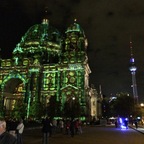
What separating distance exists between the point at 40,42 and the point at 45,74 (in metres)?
18.3

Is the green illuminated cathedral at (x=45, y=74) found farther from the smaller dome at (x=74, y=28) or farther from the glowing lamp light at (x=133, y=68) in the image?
the glowing lamp light at (x=133, y=68)

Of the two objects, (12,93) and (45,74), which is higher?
(45,74)

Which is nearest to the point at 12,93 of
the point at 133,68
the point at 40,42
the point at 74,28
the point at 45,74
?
the point at 45,74

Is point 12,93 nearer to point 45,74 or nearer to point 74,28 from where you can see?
point 45,74

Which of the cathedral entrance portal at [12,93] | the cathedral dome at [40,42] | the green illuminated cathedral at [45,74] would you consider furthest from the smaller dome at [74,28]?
the cathedral entrance portal at [12,93]

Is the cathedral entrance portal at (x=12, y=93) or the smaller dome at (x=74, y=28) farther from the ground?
the smaller dome at (x=74, y=28)

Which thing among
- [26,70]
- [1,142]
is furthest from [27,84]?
[1,142]

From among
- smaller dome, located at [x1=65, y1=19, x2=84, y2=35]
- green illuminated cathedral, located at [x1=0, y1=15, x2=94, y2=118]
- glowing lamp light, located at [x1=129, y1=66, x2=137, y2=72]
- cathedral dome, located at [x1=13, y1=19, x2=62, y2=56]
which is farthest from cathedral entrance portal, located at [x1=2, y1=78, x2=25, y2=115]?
glowing lamp light, located at [x1=129, y1=66, x2=137, y2=72]

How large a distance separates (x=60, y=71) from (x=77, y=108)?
19.9 metres

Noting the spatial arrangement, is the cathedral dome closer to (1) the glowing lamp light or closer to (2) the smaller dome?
(2) the smaller dome

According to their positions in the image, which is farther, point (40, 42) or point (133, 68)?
Result: point (133, 68)

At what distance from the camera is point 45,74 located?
83250 mm

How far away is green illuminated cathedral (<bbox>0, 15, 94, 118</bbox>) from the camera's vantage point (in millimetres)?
76375

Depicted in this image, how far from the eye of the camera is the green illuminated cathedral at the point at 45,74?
251 feet
